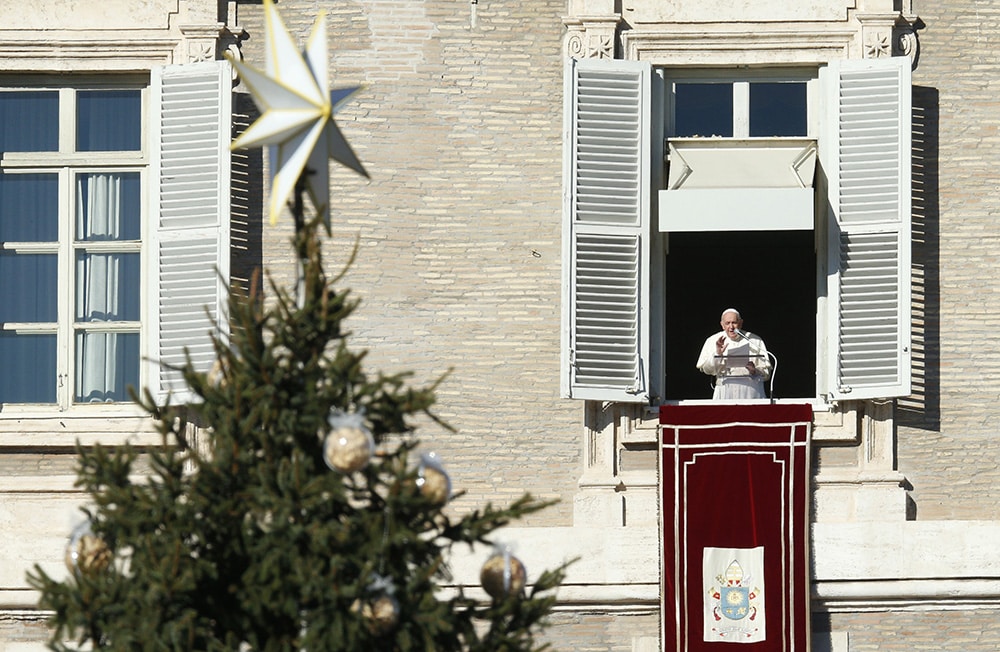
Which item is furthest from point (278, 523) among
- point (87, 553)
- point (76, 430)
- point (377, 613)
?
point (76, 430)

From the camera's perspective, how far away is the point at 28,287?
11.4 metres

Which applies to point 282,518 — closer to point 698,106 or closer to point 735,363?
point 735,363

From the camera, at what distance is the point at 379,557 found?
7.34 meters

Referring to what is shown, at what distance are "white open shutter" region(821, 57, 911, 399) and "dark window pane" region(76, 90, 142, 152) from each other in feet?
12.5

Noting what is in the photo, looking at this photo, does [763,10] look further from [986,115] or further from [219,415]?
[219,415]

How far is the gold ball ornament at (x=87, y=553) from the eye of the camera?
743 centimetres

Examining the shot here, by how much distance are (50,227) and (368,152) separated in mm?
1836

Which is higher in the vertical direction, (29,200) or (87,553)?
Result: (29,200)

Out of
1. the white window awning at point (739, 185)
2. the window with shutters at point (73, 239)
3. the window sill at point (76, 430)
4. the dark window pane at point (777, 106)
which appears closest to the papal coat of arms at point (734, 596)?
Answer: the white window awning at point (739, 185)

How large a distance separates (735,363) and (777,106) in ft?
4.80

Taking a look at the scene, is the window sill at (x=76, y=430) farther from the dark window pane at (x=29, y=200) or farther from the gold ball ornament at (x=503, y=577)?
the gold ball ornament at (x=503, y=577)

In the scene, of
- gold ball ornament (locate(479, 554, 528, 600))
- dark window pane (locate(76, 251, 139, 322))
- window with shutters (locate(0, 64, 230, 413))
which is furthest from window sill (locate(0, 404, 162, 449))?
gold ball ornament (locate(479, 554, 528, 600))

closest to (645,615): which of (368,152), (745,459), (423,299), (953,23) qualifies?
(745,459)

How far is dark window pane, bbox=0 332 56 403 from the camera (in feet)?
37.1
